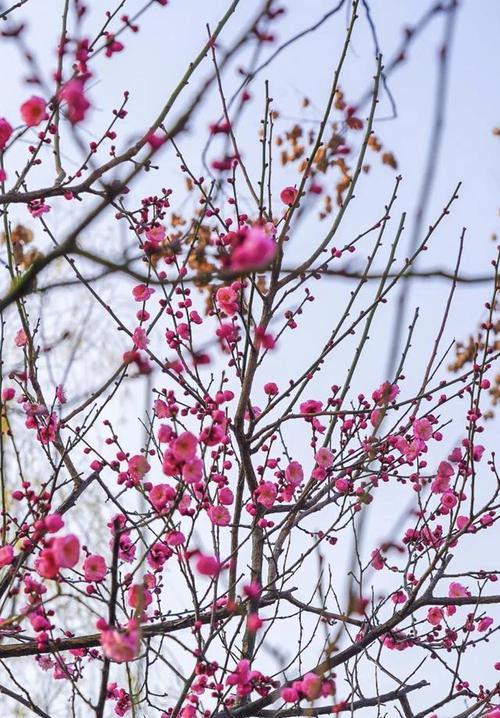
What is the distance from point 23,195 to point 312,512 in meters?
1.45

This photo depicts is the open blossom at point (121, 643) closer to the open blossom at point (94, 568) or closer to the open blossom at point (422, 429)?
the open blossom at point (94, 568)

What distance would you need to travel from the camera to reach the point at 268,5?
1698mm

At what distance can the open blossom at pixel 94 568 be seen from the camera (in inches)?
95.7

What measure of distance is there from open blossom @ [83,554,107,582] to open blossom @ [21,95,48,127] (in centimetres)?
130

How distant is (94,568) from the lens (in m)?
2.46

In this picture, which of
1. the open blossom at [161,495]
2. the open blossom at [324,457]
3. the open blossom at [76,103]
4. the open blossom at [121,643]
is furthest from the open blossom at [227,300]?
the open blossom at [121,643]

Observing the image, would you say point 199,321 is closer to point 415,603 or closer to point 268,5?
point 415,603

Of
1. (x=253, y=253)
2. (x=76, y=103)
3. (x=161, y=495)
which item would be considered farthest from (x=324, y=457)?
(x=253, y=253)

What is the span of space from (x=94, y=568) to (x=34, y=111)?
136 centimetres

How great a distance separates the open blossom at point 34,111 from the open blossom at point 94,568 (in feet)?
4.26

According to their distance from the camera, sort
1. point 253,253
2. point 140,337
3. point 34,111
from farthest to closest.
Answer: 1. point 140,337
2. point 34,111
3. point 253,253

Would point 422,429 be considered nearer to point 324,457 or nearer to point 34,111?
point 324,457

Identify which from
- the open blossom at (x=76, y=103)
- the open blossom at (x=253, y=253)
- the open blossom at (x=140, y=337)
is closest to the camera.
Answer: the open blossom at (x=253, y=253)

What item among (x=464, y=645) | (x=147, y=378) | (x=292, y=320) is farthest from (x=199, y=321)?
(x=147, y=378)
